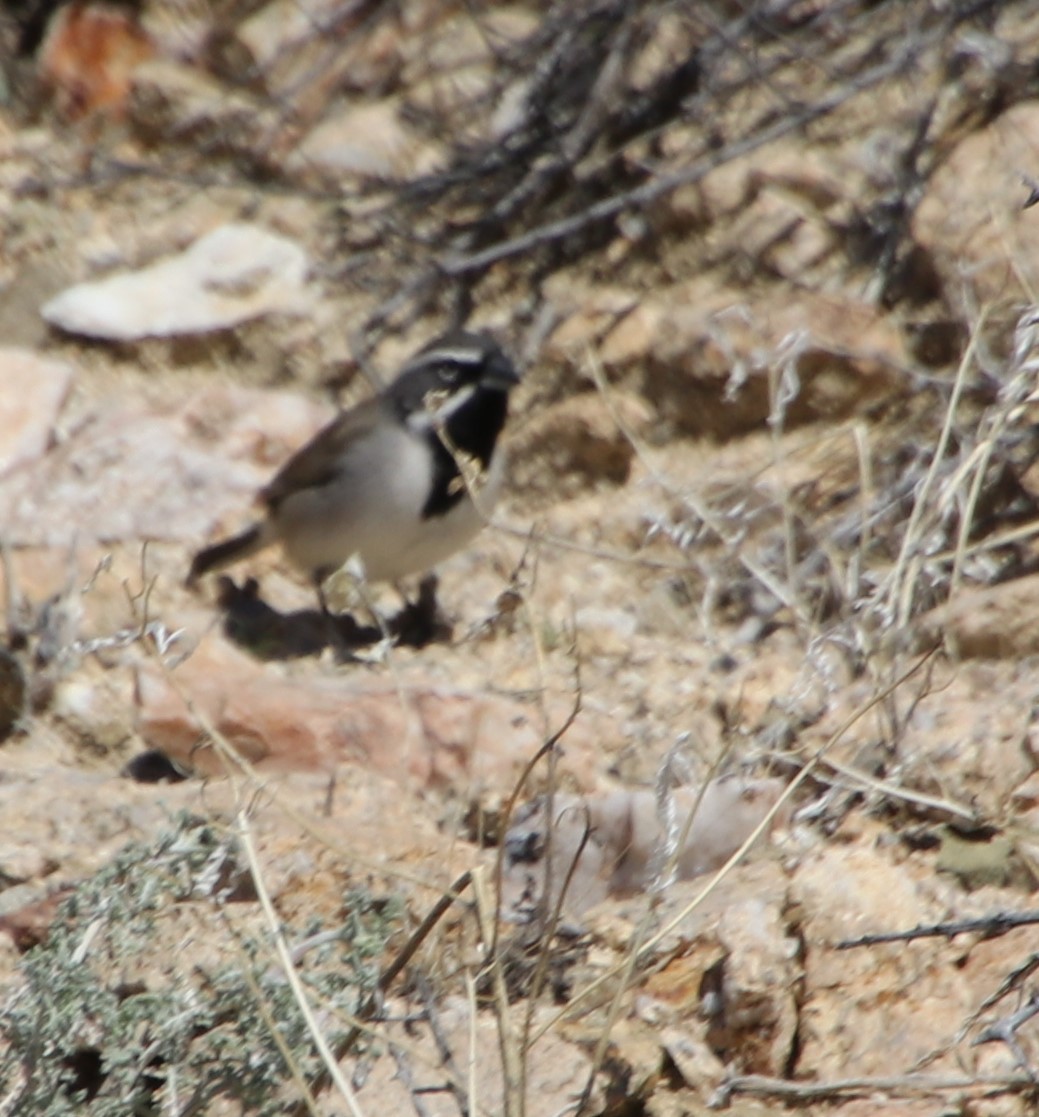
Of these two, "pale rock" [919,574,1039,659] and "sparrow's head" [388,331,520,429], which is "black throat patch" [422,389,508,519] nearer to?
"sparrow's head" [388,331,520,429]

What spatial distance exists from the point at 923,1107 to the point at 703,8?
183 inches

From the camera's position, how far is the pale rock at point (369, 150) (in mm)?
7234

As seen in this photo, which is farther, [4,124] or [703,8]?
[4,124]

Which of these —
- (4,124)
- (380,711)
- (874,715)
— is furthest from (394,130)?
(874,715)

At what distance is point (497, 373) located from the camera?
244 inches

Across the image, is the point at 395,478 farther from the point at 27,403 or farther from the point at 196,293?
the point at 27,403

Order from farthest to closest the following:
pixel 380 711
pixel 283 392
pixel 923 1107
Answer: pixel 283 392, pixel 380 711, pixel 923 1107

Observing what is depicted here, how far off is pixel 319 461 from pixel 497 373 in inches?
30.0

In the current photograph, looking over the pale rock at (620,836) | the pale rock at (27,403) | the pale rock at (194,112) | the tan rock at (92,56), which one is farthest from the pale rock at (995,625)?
the tan rock at (92,56)

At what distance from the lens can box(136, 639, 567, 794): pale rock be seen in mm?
4305

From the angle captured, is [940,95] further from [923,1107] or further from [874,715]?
[923,1107]

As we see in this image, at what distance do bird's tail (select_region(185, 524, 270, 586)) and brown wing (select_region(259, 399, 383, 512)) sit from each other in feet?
0.43

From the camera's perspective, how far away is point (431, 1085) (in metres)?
3.12

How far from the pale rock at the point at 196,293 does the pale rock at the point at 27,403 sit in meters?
0.27
